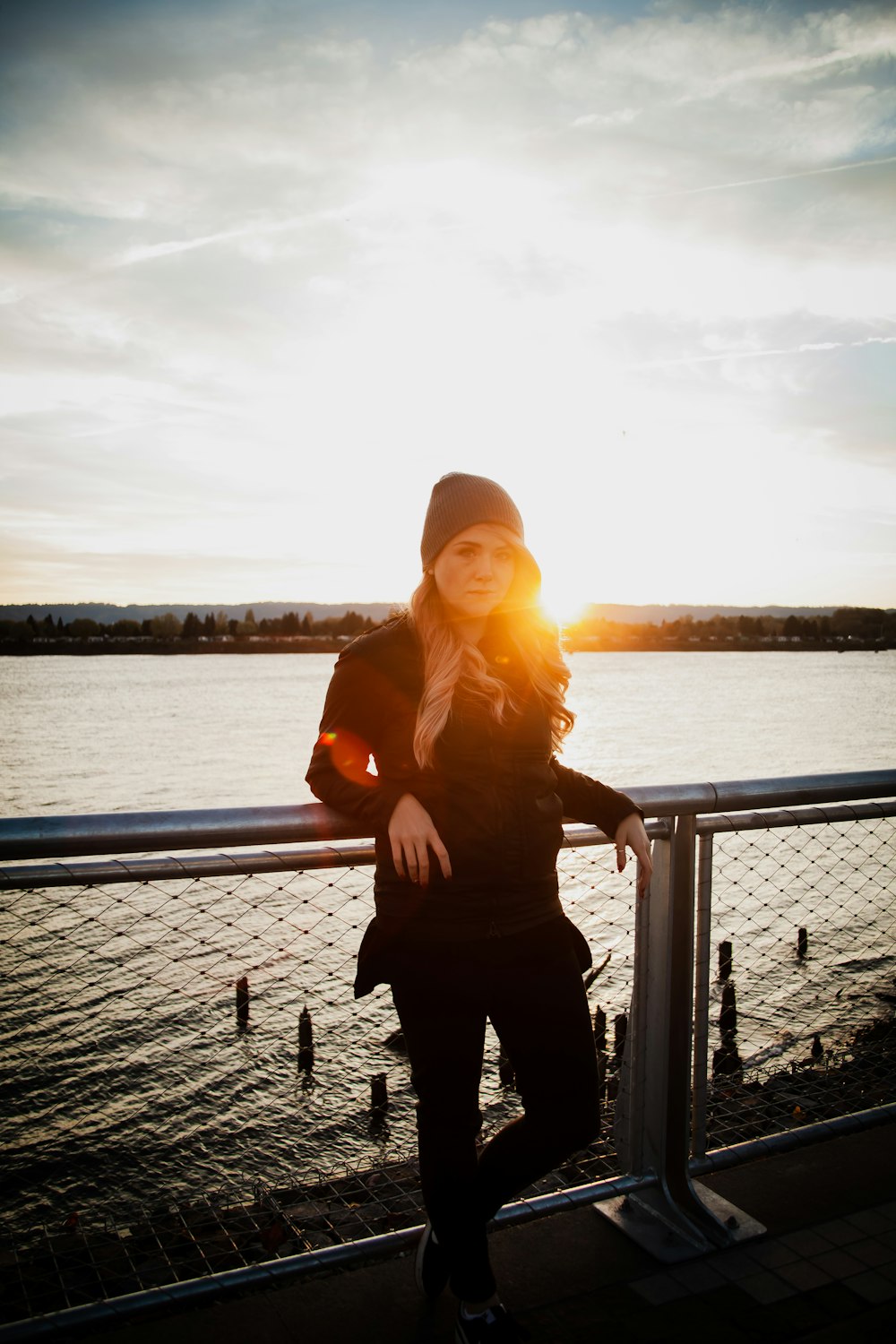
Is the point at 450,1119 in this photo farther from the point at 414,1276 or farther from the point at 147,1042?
the point at 147,1042

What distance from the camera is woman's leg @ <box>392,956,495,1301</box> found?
7.44ft

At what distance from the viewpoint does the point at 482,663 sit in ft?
8.20

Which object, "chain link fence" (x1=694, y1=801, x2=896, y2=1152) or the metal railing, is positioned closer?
the metal railing

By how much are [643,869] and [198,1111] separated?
1343 cm

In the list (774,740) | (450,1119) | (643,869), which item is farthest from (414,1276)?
(774,740)

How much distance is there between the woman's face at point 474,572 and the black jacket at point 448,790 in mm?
218

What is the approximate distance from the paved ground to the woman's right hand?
1.33m

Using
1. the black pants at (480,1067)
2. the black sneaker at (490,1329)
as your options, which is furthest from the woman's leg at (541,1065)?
the black sneaker at (490,1329)

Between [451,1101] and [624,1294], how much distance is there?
94 cm

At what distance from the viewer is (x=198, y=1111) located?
45.8 ft

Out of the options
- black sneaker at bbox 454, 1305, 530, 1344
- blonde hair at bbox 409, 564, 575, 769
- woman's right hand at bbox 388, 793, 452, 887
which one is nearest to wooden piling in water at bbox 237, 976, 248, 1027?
black sneaker at bbox 454, 1305, 530, 1344

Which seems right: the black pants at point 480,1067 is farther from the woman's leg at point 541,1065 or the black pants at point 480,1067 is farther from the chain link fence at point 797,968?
the chain link fence at point 797,968

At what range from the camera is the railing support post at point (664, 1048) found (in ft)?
10.0

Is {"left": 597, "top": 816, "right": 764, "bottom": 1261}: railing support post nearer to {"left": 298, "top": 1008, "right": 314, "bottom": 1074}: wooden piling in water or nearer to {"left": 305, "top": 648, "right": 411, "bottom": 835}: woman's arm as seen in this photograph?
{"left": 305, "top": 648, "right": 411, "bottom": 835}: woman's arm
